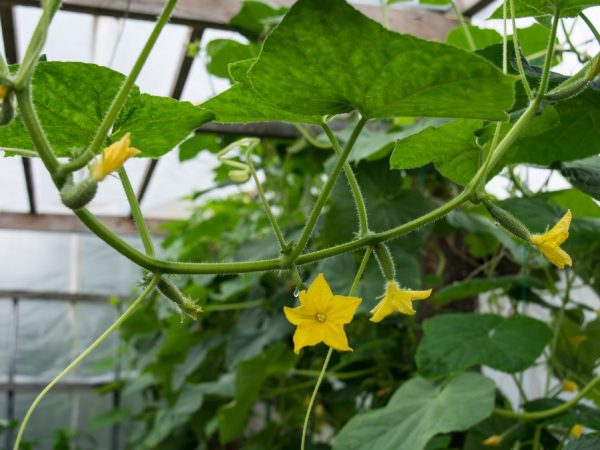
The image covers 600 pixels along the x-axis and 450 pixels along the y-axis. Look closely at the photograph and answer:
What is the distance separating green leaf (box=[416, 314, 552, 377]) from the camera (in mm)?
1025

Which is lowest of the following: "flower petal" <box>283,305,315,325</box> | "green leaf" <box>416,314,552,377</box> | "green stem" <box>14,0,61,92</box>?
"flower petal" <box>283,305,315,325</box>

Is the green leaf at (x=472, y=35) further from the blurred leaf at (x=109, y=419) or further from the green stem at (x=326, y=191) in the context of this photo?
the blurred leaf at (x=109, y=419)

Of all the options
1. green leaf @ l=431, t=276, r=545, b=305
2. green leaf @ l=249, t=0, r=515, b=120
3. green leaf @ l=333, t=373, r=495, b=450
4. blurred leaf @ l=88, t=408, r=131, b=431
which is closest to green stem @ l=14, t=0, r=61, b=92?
green leaf @ l=249, t=0, r=515, b=120

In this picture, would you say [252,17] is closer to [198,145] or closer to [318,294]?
[198,145]

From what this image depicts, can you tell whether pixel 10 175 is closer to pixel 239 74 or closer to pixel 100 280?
pixel 100 280

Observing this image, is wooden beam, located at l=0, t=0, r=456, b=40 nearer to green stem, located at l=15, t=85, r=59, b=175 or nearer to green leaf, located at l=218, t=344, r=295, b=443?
green leaf, located at l=218, t=344, r=295, b=443

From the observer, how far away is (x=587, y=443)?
2.13ft

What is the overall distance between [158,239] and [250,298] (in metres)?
3.94

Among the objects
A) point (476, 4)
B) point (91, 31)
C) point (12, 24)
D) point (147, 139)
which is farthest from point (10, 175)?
point (147, 139)

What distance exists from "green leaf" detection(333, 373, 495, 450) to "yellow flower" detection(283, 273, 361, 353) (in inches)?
18.9

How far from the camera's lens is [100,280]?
651 cm

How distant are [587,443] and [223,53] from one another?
153 cm

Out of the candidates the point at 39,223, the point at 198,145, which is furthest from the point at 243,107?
the point at 39,223

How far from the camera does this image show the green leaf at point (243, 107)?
1.75 feet
